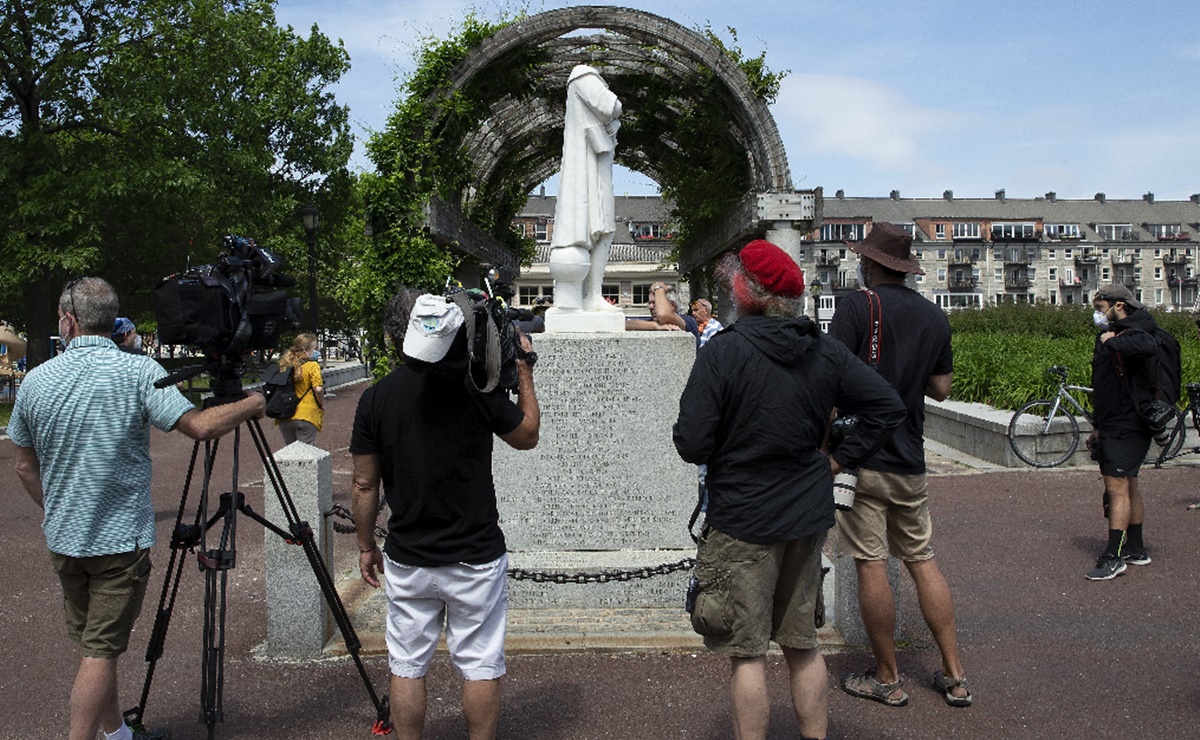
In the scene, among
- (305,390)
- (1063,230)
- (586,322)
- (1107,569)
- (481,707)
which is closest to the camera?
(481,707)

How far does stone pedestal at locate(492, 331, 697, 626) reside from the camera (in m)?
6.24

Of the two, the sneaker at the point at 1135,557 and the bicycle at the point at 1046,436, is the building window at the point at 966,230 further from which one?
the sneaker at the point at 1135,557

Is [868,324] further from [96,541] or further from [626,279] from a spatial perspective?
[626,279]

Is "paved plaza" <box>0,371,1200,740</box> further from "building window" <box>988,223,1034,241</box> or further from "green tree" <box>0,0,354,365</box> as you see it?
"building window" <box>988,223,1034,241</box>

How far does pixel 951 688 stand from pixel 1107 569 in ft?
9.51

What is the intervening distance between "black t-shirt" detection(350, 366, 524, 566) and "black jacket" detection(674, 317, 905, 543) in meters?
0.67

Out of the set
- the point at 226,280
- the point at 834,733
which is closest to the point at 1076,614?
the point at 834,733

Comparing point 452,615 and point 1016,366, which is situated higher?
point 1016,366

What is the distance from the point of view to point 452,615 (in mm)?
3662

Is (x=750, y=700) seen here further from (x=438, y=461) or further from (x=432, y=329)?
(x=432, y=329)

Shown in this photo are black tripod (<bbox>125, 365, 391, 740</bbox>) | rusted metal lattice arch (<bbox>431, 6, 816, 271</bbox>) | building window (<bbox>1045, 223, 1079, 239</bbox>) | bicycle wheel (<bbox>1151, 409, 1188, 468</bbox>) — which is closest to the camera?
black tripod (<bbox>125, 365, 391, 740</bbox>)

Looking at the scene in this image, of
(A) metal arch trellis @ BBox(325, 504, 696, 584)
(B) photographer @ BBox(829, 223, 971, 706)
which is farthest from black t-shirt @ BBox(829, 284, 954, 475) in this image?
(A) metal arch trellis @ BBox(325, 504, 696, 584)

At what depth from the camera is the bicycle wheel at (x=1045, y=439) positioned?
12.1m

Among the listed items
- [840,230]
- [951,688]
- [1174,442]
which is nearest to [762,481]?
[951,688]
